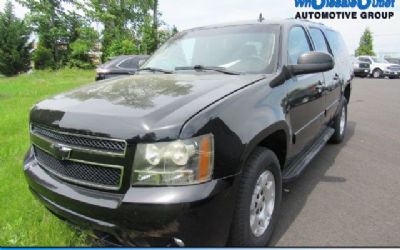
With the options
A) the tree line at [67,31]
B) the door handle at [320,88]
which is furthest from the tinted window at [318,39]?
the tree line at [67,31]

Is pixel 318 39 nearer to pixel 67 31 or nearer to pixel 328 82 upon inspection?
pixel 328 82

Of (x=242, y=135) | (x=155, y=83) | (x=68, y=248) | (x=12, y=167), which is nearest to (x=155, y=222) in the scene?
(x=242, y=135)

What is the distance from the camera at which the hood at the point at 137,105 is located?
2.39 m

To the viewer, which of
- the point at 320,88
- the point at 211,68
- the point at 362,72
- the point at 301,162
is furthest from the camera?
the point at 362,72

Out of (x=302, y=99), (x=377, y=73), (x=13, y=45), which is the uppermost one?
(x=13, y=45)

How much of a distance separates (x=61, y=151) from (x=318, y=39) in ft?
12.2

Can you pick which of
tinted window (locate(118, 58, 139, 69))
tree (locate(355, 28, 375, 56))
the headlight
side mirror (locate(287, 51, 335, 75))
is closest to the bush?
tinted window (locate(118, 58, 139, 69))

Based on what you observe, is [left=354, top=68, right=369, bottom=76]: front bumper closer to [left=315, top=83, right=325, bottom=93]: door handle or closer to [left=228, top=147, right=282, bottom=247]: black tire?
[left=315, top=83, right=325, bottom=93]: door handle

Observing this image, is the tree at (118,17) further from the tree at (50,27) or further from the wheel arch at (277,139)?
the wheel arch at (277,139)

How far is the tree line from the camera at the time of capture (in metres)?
35.3

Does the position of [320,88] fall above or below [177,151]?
above

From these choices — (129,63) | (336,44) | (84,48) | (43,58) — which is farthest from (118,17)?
(336,44)

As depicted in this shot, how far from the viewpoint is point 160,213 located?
2.28 m

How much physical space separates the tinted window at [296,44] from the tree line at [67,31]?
30558mm
